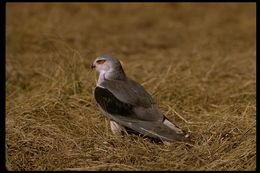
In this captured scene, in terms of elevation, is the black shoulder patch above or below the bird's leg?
above

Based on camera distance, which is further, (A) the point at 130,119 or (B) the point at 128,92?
(B) the point at 128,92

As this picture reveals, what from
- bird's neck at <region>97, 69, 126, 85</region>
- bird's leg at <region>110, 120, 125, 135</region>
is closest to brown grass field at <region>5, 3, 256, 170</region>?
bird's leg at <region>110, 120, 125, 135</region>

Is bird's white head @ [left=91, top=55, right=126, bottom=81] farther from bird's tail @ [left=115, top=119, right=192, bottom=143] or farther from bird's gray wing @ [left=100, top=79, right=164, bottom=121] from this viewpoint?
bird's tail @ [left=115, top=119, right=192, bottom=143]

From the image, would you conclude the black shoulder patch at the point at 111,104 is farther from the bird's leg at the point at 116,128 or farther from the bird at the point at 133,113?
the bird's leg at the point at 116,128

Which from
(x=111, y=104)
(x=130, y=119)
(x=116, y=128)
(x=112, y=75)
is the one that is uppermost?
(x=112, y=75)

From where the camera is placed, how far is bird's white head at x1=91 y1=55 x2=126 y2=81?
20.9ft

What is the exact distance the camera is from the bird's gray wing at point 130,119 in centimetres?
579

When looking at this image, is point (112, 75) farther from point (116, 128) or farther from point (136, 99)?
point (116, 128)

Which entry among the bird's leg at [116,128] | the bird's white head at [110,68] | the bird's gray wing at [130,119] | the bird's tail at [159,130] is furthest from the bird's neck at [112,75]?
the bird's tail at [159,130]

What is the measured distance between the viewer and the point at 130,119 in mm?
5934

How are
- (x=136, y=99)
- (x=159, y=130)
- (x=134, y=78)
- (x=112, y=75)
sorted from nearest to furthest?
(x=159, y=130) → (x=136, y=99) → (x=112, y=75) → (x=134, y=78)

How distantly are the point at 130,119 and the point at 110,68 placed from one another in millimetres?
699

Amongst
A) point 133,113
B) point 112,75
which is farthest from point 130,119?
point 112,75

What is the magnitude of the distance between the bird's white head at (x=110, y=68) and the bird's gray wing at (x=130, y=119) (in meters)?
0.29
